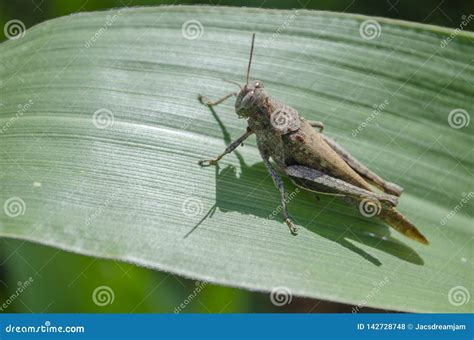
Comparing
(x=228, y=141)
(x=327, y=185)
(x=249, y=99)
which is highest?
(x=249, y=99)

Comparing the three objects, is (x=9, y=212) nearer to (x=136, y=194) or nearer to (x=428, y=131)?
(x=136, y=194)

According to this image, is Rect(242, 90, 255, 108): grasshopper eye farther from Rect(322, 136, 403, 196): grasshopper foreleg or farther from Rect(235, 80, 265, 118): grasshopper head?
Rect(322, 136, 403, 196): grasshopper foreleg

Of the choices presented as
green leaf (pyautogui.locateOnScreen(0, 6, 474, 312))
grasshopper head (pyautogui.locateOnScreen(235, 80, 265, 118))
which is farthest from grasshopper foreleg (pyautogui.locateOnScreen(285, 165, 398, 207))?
grasshopper head (pyautogui.locateOnScreen(235, 80, 265, 118))

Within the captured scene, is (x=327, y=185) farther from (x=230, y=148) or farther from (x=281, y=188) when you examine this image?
(x=230, y=148)

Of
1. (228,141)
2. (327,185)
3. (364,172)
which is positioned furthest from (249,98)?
(364,172)

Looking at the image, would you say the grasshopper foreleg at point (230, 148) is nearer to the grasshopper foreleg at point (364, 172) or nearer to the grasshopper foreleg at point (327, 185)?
the grasshopper foreleg at point (327, 185)
